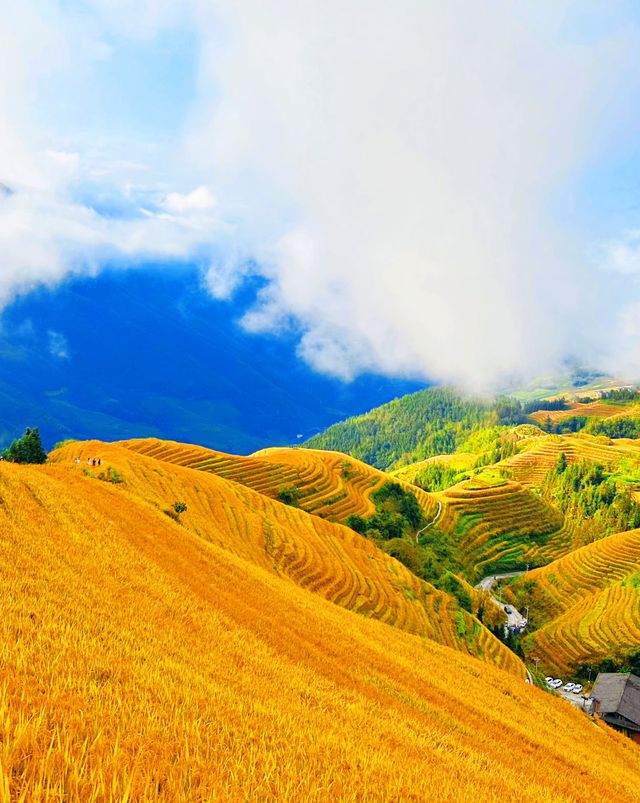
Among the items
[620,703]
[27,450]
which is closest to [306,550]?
[27,450]

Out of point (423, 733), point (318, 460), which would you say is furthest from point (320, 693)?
point (318, 460)

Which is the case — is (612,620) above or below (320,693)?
above

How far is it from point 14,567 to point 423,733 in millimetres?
7918

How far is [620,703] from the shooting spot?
43594 millimetres

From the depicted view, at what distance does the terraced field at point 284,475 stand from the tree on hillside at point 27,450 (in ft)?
126

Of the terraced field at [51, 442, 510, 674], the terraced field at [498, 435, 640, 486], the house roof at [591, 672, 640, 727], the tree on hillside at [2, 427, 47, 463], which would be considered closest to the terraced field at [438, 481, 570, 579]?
the terraced field at [498, 435, 640, 486]

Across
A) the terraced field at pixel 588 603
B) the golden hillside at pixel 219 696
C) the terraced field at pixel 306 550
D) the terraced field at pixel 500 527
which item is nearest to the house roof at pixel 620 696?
the terraced field at pixel 588 603

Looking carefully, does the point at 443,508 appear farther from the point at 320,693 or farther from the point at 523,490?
the point at 320,693

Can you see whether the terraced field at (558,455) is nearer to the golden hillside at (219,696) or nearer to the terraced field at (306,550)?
the terraced field at (306,550)

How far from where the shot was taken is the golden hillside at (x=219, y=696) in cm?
403

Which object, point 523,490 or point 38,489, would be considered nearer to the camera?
point 38,489

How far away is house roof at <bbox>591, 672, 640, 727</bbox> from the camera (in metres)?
43.4

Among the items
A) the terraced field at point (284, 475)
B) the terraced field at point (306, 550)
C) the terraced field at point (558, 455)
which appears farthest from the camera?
the terraced field at point (558, 455)

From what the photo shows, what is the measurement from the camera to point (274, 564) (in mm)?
33219
